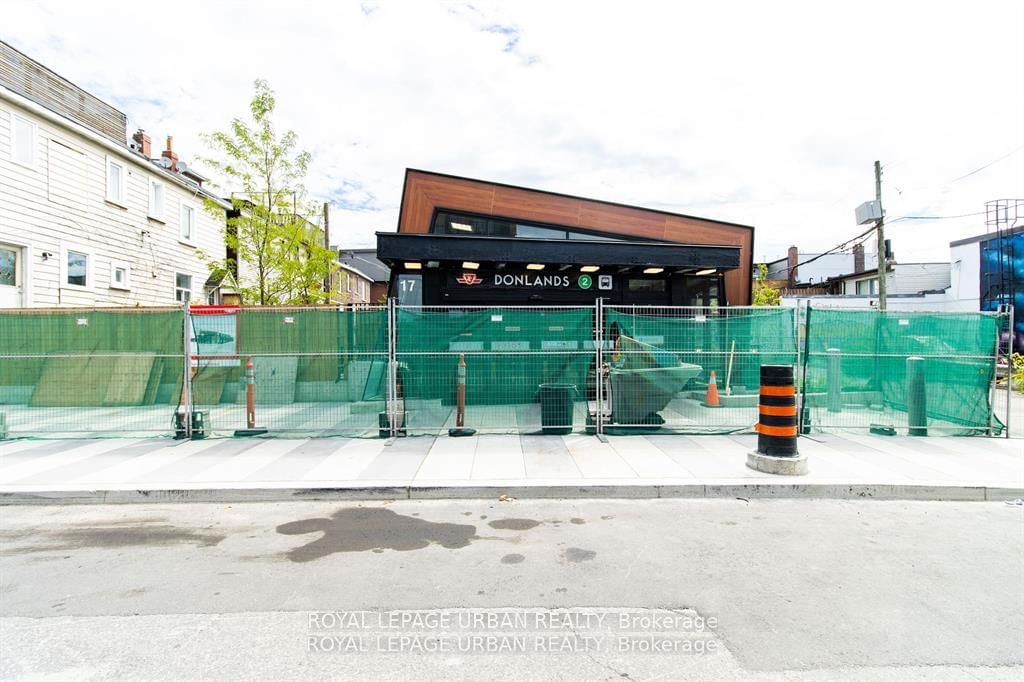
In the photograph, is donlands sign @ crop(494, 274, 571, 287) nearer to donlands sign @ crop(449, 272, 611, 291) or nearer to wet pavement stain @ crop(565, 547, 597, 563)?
donlands sign @ crop(449, 272, 611, 291)

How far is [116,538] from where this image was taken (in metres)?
5.18

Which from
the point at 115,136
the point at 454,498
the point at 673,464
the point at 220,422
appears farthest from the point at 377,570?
the point at 115,136

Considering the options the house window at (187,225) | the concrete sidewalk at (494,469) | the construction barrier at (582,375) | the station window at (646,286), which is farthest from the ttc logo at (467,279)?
the house window at (187,225)

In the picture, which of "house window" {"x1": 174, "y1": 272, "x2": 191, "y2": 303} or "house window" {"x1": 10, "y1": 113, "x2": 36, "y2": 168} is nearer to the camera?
"house window" {"x1": 10, "y1": 113, "x2": 36, "y2": 168}

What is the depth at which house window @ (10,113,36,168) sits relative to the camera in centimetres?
1479

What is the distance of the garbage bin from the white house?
35.1ft

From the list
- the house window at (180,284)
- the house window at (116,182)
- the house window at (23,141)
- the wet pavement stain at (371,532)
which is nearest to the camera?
the wet pavement stain at (371,532)

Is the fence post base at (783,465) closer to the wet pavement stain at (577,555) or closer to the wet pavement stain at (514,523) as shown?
the wet pavement stain at (514,523)

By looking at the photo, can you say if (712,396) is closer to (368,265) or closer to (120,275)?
(120,275)

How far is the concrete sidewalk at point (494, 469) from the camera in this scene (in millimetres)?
6410

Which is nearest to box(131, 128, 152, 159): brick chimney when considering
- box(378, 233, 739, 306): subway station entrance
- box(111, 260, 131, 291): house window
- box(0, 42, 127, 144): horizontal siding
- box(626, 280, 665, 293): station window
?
box(0, 42, 127, 144): horizontal siding

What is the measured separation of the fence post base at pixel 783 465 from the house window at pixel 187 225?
22.4m

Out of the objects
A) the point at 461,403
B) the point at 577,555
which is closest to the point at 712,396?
the point at 461,403

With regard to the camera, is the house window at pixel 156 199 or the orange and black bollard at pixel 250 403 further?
the house window at pixel 156 199
